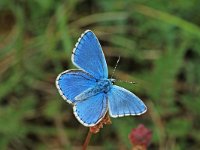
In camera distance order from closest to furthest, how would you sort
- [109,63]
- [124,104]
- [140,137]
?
[124,104]
[140,137]
[109,63]

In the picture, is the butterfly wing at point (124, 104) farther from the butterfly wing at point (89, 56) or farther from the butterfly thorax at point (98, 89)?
the butterfly wing at point (89, 56)

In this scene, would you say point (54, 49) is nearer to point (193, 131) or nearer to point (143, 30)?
point (143, 30)

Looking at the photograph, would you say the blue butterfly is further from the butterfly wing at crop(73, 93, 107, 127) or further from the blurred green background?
the blurred green background

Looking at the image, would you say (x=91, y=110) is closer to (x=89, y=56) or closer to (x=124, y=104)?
(x=124, y=104)

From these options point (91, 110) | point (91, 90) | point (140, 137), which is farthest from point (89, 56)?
point (140, 137)

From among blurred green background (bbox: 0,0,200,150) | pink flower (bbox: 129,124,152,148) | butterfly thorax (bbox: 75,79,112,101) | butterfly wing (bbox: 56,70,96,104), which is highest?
butterfly wing (bbox: 56,70,96,104)

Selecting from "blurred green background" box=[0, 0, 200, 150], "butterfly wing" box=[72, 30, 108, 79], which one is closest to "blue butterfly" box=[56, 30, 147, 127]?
"butterfly wing" box=[72, 30, 108, 79]
